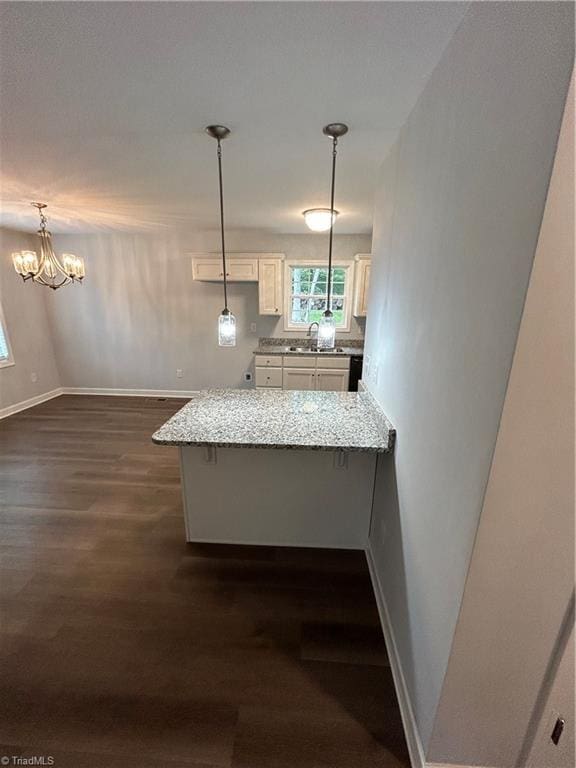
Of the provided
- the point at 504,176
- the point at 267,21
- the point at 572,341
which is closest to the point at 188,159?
the point at 267,21

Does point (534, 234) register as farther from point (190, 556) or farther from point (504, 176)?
point (190, 556)

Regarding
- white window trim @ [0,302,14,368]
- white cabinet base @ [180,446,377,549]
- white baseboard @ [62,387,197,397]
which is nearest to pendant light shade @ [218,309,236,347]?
white cabinet base @ [180,446,377,549]

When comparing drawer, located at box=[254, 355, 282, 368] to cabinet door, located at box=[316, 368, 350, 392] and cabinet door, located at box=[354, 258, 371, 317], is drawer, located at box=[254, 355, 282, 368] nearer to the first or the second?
cabinet door, located at box=[316, 368, 350, 392]

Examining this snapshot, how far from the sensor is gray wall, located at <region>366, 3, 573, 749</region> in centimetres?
64

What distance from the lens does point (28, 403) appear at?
457 centimetres

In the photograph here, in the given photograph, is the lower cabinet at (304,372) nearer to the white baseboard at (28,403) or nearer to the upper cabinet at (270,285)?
the upper cabinet at (270,285)

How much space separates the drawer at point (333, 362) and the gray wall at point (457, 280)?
2.53 meters

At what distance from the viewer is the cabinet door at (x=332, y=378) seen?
4148 mm

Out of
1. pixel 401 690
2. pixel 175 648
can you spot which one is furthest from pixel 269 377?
pixel 401 690

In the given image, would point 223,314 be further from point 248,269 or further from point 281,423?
point 248,269

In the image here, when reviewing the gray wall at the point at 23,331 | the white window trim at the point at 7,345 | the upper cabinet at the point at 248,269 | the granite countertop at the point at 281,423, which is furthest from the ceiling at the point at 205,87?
the white window trim at the point at 7,345

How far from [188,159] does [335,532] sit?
2676mm

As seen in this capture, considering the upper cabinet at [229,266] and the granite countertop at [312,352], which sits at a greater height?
the upper cabinet at [229,266]

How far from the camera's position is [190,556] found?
200 cm
